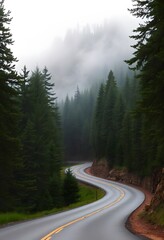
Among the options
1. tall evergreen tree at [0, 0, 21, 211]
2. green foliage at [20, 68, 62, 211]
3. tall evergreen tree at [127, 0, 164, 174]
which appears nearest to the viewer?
tall evergreen tree at [127, 0, 164, 174]

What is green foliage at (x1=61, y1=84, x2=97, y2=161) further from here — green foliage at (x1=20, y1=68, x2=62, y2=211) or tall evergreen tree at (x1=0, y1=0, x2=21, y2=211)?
tall evergreen tree at (x1=0, y1=0, x2=21, y2=211)

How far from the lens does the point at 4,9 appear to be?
27.2m

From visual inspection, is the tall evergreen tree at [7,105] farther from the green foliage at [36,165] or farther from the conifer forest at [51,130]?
the green foliage at [36,165]

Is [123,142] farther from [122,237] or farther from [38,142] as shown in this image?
[122,237]

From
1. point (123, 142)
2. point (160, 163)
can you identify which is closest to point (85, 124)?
point (123, 142)

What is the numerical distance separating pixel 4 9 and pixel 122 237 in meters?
20.1

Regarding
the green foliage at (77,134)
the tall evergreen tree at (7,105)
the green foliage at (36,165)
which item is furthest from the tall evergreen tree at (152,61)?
the green foliage at (77,134)

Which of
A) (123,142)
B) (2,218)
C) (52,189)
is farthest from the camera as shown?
(123,142)

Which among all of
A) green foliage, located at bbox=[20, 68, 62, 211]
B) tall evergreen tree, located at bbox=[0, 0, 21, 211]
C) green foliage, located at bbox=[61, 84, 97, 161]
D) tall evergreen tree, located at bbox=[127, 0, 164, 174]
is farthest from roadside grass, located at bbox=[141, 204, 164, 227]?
green foliage, located at bbox=[61, 84, 97, 161]

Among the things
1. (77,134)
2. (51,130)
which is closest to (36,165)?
(51,130)

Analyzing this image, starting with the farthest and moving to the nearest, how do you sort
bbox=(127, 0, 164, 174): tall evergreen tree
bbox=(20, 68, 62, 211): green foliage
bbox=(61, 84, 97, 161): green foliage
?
bbox=(61, 84, 97, 161): green foliage < bbox=(20, 68, 62, 211): green foliage < bbox=(127, 0, 164, 174): tall evergreen tree

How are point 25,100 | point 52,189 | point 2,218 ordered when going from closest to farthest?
point 2,218, point 52,189, point 25,100

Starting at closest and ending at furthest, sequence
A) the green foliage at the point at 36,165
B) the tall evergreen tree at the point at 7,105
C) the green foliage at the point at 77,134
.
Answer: the tall evergreen tree at the point at 7,105 → the green foliage at the point at 36,165 → the green foliage at the point at 77,134

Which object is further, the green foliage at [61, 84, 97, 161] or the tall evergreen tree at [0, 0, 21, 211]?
the green foliage at [61, 84, 97, 161]
